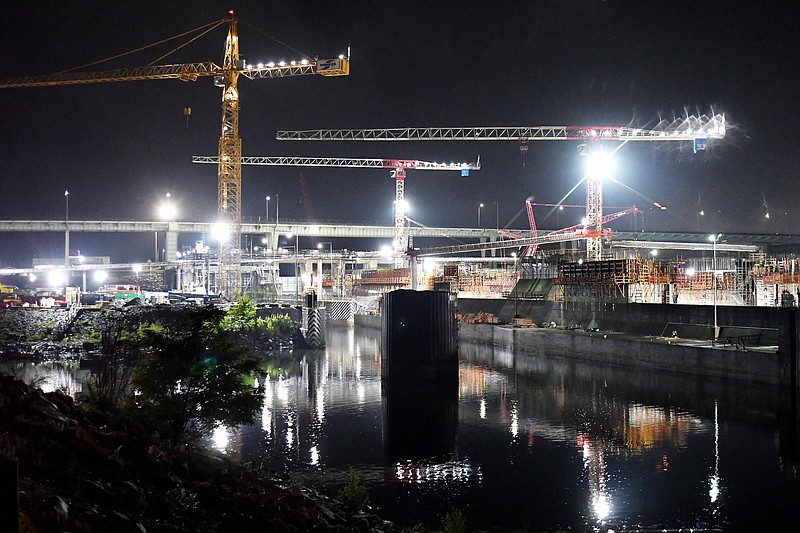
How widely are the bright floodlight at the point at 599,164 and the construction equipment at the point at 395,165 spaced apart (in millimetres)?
40457

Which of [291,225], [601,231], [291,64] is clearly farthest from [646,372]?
[291,225]

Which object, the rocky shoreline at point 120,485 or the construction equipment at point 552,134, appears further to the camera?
the construction equipment at point 552,134

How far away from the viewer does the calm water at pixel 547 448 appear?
16.8m

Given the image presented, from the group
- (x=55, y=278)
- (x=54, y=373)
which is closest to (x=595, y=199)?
(x=54, y=373)

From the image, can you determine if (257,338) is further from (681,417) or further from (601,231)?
(601,231)

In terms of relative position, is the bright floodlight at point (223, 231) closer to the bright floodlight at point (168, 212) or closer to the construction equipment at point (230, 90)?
the construction equipment at point (230, 90)

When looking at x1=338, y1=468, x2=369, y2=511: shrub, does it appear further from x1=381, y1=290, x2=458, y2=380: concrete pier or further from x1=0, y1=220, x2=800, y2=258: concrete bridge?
x1=0, y1=220, x2=800, y2=258: concrete bridge

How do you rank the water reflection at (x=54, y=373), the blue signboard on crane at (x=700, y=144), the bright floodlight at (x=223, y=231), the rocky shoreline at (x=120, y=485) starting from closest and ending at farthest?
the rocky shoreline at (x=120, y=485)
the water reflection at (x=54, y=373)
the bright floodlight at (x=223, y=231)
the blue signboard on crane at (x=700, y=144)

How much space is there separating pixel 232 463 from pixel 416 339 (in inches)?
774

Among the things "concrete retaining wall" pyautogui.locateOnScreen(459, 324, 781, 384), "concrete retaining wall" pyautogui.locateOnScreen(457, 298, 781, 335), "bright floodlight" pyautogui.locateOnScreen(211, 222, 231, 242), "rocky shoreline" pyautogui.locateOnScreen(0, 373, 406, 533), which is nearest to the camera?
"rocky shoreline" pyautogui.locateOnScreen(0, 373, 406, 533)

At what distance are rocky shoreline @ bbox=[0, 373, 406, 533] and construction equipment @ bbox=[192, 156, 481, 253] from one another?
109 metres

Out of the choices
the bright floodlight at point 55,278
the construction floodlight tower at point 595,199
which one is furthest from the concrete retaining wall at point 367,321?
the bright floodlight at point 55,278

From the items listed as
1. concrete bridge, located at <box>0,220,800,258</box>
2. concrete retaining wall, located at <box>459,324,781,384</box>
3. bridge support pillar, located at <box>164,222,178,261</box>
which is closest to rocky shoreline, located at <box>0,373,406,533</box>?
concrete retaining wall, located at <box>459,324,781,384</box>

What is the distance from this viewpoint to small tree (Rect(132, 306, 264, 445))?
1595 centimetres
